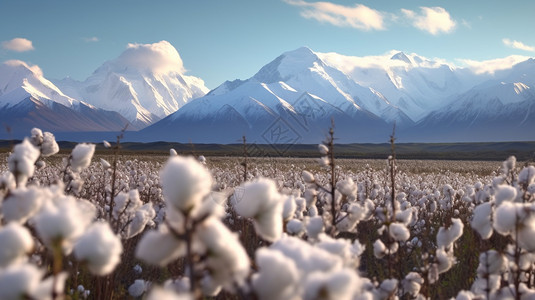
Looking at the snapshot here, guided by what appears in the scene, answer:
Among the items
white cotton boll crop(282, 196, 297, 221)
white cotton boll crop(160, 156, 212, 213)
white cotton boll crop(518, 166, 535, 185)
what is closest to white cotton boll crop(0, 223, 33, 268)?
white cotton boll crop(160, 156, 212, 213)

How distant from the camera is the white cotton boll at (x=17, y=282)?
4.39 ft

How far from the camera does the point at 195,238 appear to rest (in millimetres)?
1457

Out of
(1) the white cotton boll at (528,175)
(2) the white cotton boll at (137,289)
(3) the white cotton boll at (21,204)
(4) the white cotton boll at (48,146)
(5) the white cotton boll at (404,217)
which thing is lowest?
(2) the white cotton boll at (137,289)

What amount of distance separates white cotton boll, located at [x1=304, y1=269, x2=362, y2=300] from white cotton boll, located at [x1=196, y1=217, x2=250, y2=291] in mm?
242

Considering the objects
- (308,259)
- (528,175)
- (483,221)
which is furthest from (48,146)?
(528,175)

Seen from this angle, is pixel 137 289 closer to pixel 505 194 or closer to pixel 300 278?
pixel 505 194

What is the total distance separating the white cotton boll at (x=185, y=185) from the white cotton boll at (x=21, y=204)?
0.85 m

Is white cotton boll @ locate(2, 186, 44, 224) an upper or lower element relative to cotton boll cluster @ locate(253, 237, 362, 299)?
upper

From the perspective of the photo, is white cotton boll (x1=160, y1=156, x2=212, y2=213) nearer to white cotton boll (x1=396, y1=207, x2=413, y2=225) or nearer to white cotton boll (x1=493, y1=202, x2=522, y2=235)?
white cotton boll (x1=493, y1=202, x2=522, y2=235)

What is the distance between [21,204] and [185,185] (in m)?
0.97

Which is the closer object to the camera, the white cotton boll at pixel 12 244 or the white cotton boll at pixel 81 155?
the white cotton boll at pixel 12 244

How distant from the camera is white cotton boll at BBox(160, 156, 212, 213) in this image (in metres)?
1.38

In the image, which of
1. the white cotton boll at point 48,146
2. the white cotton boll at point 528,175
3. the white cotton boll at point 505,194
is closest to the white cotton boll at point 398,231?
the white cotton boll at point 505,194

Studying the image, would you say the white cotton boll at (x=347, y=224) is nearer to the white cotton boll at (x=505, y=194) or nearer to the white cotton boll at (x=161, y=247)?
the white cotton boll at (x=505, y=194)
